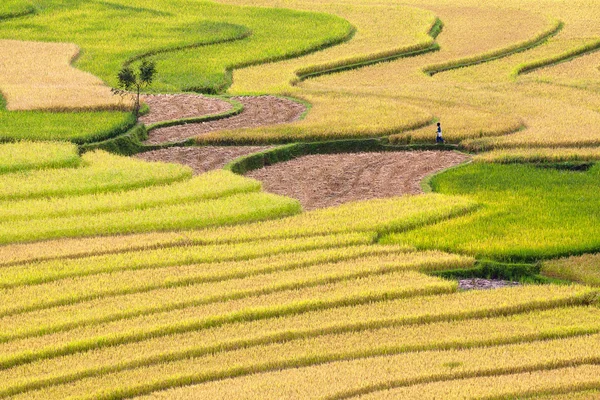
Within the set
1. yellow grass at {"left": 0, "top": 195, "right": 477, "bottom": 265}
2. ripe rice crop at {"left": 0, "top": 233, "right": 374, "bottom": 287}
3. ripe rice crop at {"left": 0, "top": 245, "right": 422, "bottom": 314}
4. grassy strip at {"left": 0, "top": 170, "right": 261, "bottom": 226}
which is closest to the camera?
ripe rice crop at {"left": 0, "top": 245, "right": 422, "bottom": 314}

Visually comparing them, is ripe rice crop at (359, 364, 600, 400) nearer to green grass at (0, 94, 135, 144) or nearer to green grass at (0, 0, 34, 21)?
green grass at (0, 94, 135, 144)

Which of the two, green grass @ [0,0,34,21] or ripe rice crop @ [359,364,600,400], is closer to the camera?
ripe rice crop @ [359,364,600,400]

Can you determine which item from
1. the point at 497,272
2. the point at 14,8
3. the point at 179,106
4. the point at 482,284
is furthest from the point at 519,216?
the point at 14,8

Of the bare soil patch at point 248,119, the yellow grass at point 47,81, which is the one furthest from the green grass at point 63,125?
the bare soil patch at point 248,119

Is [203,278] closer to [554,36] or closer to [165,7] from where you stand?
[554,36]

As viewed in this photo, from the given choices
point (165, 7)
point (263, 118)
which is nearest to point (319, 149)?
point (263, 118)

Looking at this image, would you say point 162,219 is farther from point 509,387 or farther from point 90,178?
point 509,387

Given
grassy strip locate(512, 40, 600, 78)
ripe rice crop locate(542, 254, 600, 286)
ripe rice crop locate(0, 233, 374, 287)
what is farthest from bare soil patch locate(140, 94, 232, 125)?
ripe rice crop locate(542, 254, 600, 286)

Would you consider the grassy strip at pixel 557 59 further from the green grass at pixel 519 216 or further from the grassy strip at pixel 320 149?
the green grass at pixel 519 216
